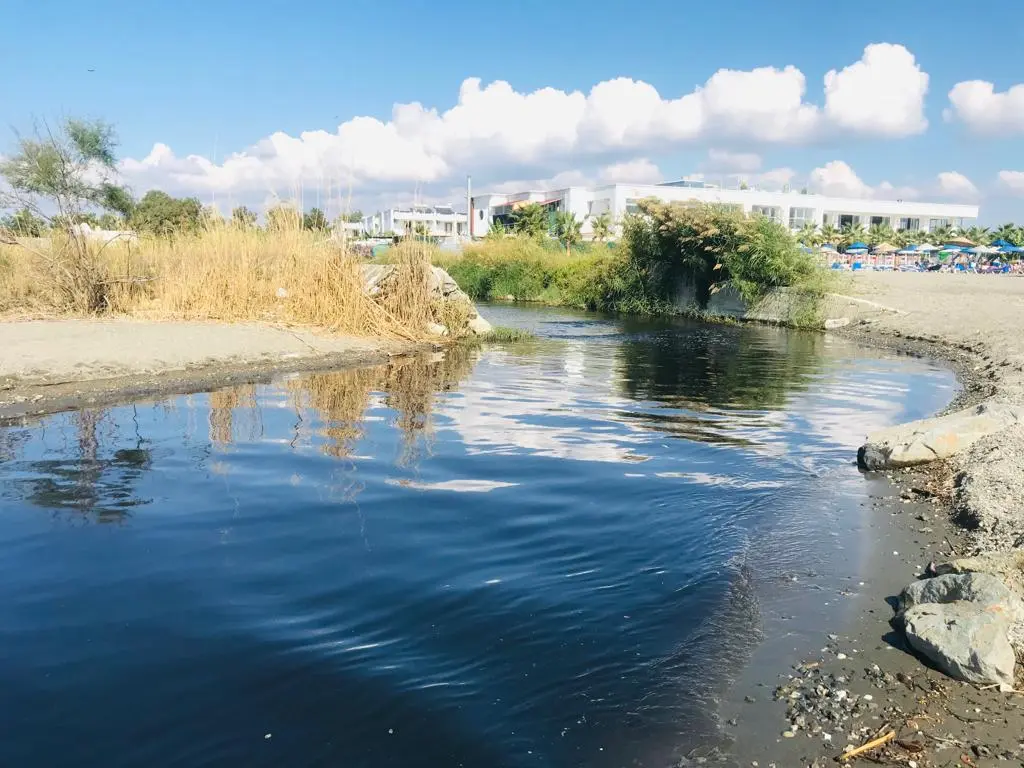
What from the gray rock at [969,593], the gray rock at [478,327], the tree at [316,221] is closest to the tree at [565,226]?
the gray rock at [478,327]

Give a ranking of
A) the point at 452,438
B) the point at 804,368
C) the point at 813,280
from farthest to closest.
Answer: the point at 813,280 → the point at 804,368 → the point at 452,438

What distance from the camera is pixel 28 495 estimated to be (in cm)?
723

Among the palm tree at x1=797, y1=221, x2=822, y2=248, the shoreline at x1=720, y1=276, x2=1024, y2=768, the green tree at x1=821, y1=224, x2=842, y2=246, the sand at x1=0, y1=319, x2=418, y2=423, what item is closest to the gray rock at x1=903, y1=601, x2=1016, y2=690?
the shoreline at x1=720, y1=276, x2=1024, y2=768

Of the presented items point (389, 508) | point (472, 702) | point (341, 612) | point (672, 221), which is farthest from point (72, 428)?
point (672, 221)

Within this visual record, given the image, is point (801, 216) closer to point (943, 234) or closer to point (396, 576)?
point (943, 234)

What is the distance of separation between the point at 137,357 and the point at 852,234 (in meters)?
74.9

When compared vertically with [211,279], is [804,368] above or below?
below

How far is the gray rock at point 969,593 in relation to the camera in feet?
14.2

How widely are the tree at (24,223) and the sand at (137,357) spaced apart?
136 inches

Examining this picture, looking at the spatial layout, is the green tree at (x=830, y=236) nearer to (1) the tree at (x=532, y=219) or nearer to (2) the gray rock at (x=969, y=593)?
(1) the tree at (x=532, y=219)

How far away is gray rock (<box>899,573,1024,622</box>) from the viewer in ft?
14.2

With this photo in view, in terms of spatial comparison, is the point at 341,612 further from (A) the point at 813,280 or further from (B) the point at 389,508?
(A) the point at 813,280

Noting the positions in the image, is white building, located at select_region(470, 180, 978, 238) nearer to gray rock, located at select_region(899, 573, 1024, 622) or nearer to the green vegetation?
the green vegetation

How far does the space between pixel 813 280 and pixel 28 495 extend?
89.2ft
